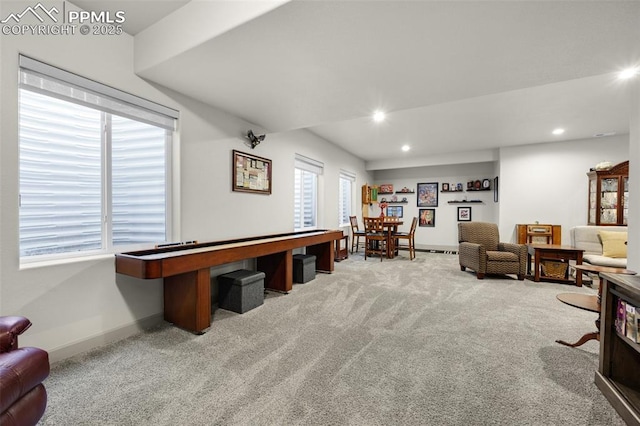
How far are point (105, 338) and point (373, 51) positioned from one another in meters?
3.29

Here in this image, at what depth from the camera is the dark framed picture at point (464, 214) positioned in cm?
745

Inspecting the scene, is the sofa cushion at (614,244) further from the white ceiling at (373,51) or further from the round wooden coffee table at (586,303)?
the round wooden coffee table at (586,303)

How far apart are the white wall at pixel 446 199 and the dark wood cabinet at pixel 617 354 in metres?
5.97

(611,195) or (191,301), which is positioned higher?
(611,195)

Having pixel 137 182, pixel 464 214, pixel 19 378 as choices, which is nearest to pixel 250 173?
pixel 137 182

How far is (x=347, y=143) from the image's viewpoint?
6.20m

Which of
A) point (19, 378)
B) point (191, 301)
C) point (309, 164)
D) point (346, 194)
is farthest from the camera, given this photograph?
point (346, 194)

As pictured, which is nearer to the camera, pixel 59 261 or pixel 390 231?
pixel 59 261

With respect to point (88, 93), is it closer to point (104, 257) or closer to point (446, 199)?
point (104, 257)

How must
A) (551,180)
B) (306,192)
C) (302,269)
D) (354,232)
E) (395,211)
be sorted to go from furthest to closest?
(395,211) < (354,232) < (551,180) < (306,192) < (302,269)

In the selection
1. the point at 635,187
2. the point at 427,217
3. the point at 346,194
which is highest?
the point at 346,194

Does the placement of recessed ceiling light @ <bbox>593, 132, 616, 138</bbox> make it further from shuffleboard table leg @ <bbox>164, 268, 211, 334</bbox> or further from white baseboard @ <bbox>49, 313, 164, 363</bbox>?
white baseboard @ <bbox>49, 313, 164, 363</bbox>

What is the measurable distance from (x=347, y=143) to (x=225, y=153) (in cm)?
348

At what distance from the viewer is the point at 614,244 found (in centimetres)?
421
